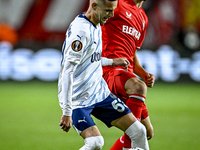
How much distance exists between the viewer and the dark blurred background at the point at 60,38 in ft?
37.1

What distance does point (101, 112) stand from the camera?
3641 mm

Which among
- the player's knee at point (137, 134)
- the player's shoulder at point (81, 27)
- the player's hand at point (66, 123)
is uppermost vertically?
the player's shoulder at point (81, 27)

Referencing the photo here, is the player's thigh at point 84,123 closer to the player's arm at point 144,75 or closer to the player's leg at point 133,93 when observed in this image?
the player's leg at point 133,93

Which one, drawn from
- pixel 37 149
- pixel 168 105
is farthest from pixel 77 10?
pixel 37 149

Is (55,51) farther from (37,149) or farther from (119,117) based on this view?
(119,117)

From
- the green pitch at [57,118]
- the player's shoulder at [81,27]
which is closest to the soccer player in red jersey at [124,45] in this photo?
the player's shoulder at [81,27]

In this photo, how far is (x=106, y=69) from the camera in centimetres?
433

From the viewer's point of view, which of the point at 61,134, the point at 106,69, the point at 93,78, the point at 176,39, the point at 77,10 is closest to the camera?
the point at 93,78

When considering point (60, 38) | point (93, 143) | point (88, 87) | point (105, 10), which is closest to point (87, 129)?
point (93, 143)

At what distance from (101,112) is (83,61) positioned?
0.58 m

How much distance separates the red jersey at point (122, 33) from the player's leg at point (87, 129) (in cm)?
106

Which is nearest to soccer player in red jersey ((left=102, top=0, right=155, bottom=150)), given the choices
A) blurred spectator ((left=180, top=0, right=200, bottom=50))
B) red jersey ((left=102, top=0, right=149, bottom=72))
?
red jersey ((left=102, top=0, right=149, bottom=72))

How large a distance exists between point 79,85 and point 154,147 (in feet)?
7.30

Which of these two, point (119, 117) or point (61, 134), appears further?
point (61, 134)
